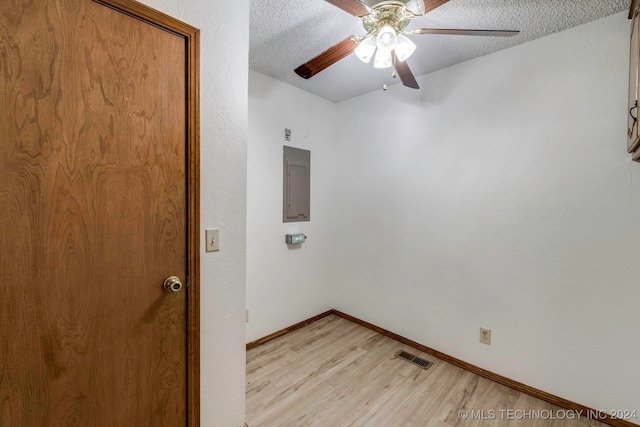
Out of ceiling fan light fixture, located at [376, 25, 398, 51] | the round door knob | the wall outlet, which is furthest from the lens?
the wall outlet

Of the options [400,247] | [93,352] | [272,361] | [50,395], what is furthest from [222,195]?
[400,247]

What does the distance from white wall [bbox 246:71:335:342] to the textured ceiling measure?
1.28ft

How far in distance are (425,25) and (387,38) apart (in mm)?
535

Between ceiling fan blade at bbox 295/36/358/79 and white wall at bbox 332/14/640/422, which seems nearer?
ceiling fan blade at bbox 295/36/358/79

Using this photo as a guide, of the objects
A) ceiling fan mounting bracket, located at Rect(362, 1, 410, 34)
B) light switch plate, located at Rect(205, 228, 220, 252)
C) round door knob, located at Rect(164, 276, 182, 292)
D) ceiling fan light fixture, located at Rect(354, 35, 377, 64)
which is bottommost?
round door knob, located at Rect(164, 276, 182, 292)

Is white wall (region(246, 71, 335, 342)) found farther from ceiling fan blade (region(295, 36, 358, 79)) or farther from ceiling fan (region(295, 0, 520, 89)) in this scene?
ceiling fan (region(295, 0, 520, 89))

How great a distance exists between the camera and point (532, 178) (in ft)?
6.35

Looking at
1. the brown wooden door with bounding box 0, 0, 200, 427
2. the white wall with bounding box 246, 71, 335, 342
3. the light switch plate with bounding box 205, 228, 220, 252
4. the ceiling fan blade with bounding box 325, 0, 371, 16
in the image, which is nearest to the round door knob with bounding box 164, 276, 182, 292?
the brown wooden door with bounding box 0, 0, 200, 427

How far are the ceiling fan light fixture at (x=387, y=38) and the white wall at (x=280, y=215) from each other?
1307mm

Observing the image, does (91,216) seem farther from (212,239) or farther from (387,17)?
(387,17)

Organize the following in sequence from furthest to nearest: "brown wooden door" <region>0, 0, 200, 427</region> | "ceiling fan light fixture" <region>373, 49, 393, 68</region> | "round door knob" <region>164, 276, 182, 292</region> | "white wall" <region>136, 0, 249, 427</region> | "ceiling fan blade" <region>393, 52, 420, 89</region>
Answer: "ceiling fan blade" <region>393, 52, 420, 89</region> → "ceiling fan light fixture" <region>373, 49, 393, 68</region> → "white wall" <region>136, 0, 249, 427</region> → "round door knob" <region>164, 276, 182, 292</region> → "brown wooden door" <region>0, 0, 200, 427</region>

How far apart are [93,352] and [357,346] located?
2036mm

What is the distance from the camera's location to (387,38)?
1.44 m

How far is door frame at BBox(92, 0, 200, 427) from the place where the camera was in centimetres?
122
